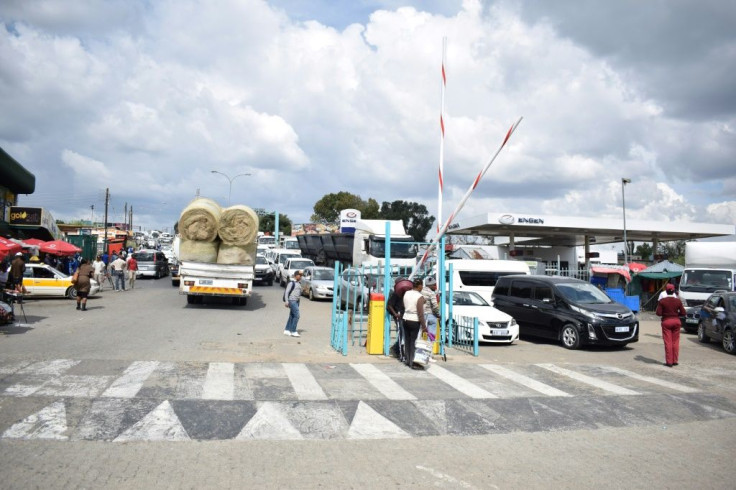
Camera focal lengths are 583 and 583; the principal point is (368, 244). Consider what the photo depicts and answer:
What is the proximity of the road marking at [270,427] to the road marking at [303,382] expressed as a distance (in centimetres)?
80

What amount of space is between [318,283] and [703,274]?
1518cm

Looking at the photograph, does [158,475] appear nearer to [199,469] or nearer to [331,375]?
[199,469]

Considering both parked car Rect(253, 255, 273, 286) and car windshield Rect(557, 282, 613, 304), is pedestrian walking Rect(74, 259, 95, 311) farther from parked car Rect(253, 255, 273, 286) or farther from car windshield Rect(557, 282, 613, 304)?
parked car Rect(253, 255, 273, 286)

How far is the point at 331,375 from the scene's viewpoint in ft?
30.9

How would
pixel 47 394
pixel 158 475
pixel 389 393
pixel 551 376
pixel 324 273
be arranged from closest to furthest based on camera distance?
pixel 158 475, pixel 47 394, pixel 389 393, pixel 551 376, pixel 324 273

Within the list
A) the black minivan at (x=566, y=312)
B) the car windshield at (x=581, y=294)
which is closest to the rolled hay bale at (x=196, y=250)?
the black minivan at (x=566, y=312)

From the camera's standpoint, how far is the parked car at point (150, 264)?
125 ft

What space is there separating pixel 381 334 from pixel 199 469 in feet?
22.1

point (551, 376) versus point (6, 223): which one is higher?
point (6, 223)

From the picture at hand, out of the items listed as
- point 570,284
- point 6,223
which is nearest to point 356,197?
point 6,223

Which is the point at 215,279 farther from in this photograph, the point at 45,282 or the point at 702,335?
the point at 702,335

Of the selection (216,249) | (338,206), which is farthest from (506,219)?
(338,206)

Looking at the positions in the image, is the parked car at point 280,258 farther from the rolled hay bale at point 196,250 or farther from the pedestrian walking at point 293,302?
the pedestrian walking at point 293,302

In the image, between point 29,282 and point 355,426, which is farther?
point 29,282
